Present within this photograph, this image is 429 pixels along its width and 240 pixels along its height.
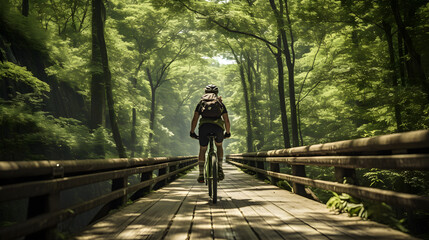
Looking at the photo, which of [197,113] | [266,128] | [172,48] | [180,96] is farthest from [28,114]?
[180,96]

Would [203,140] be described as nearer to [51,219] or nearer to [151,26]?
[51,219]

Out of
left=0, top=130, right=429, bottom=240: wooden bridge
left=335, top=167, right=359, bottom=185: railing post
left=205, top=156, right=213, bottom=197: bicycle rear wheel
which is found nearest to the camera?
left=0, top=130, right=429, bottom=240: wooden bridge

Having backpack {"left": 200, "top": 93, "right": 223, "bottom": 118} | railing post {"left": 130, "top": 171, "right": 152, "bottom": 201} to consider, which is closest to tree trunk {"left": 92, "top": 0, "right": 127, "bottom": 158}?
railing post {"left": 130, "top": 171, "right": 152, "bottom": 201}

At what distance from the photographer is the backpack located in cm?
591

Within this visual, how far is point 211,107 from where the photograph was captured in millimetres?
5902

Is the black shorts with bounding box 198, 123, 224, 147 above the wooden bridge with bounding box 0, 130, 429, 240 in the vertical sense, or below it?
above

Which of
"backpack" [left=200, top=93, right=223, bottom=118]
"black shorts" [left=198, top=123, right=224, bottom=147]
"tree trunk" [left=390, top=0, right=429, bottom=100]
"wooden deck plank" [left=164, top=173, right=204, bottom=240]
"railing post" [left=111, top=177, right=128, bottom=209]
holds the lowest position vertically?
"wooden deck plank" [left=164, top=173, right=204, bottom=240]

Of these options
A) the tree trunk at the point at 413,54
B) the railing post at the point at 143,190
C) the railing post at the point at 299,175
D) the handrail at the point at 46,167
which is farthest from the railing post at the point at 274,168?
the handrail at the point at 46,167

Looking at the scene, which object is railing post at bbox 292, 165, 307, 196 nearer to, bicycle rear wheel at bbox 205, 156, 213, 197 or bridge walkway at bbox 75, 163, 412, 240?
bridge walkway at bbox 75, 163, 412, 240

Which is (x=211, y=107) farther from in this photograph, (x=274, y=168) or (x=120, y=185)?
(x=274, y=168)

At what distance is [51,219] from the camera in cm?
263

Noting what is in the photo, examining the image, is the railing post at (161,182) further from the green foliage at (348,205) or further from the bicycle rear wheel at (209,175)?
the green foliage at (348,205)

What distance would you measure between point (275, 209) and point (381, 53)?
1167 centimetres

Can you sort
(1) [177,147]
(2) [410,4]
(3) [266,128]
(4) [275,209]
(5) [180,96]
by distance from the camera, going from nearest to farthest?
(4) [275,209]
(2) [410,4]
(3) [266,128]
(5) [180,96]
(1) [177,147]
